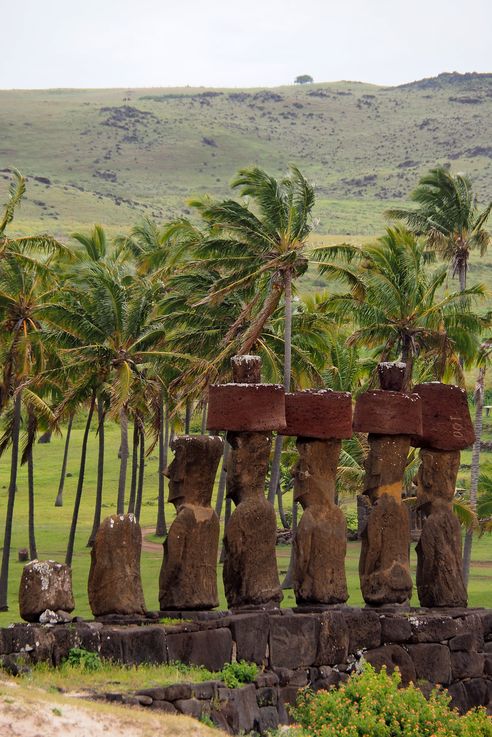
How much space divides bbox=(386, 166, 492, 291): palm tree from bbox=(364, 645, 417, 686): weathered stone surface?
73.0ft

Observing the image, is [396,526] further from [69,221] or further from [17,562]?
[69,221]

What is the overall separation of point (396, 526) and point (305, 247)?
15142mm

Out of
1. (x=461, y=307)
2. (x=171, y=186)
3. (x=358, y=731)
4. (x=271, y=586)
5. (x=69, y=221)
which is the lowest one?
(x=358, y=731)

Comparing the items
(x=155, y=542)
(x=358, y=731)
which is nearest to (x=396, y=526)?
(x=358, y=731)

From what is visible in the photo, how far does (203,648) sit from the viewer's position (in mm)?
21766

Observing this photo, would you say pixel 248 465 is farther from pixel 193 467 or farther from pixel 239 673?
pixel 239 673

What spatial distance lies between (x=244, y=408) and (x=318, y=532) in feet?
9.19

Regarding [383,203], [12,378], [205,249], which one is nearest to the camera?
[205,249]

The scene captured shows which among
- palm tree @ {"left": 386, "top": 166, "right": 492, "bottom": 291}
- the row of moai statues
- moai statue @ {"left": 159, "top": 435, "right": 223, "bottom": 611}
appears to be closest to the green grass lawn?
palm tree @ {"left": 386, "top": 166, "right": 492, "bottom": 291}

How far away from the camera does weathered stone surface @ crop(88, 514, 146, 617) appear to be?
22297mm

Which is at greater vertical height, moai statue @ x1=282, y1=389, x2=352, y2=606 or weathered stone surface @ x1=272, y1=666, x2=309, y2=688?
moai statue @ x1=282, y1=389, x2=352, y2=606

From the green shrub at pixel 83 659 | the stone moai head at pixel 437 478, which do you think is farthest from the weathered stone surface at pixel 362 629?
the green shrub at pixel 83 659

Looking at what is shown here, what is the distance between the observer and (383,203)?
15562 centimetres

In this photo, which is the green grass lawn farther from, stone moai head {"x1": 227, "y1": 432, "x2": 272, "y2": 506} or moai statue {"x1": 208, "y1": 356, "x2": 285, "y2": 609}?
stone moai head {"x1": 227, "y1": 432, "x2": 272, "y2": 506}
